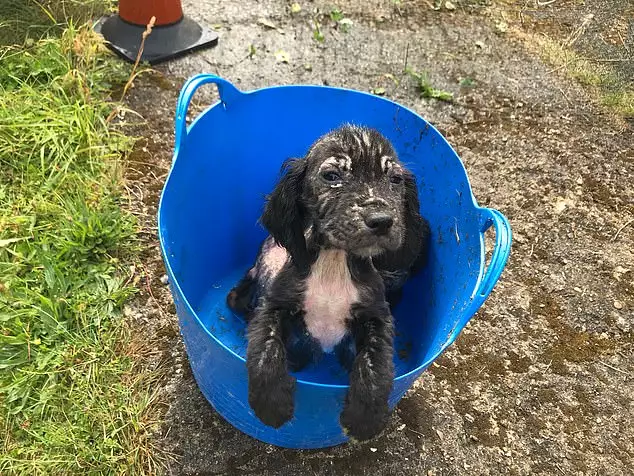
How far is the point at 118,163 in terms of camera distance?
4.04m

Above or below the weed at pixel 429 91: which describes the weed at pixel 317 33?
below

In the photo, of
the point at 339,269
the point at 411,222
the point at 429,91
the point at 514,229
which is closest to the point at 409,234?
the point at 411,222

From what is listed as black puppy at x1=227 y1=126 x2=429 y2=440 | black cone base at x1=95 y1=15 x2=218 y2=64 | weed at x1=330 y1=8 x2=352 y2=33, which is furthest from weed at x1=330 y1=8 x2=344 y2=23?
black puppy at x1=227 y1=126 x2=429 y2=440

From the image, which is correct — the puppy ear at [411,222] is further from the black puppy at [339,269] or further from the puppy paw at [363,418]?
the puppy paw at [363,418]

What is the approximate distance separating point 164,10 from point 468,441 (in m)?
4.05

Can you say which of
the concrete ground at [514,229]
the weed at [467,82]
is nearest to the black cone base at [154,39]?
the concrete ground at [514,229]

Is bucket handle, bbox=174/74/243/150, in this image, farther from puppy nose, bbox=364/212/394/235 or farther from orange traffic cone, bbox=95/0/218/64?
orange traffic cone, bbox=95/0/218/64

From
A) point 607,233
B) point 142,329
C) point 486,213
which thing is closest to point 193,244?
point 142,329

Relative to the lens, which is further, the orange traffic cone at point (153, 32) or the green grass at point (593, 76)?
the green grass at point (593, 76)

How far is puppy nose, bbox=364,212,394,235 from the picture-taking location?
2.23 metres

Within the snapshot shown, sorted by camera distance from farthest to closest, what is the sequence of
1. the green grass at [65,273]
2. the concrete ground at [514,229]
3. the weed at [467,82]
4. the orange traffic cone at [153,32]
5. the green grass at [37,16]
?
the weed at [467,82] < the orange traffic cone at [153,32] < the green grass at [37,16] < the concrete ground at [514,229] < the green grass at [65,273]

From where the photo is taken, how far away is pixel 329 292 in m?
2.77

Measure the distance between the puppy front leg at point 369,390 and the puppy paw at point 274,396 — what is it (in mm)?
217

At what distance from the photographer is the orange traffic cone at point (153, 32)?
194 inches
